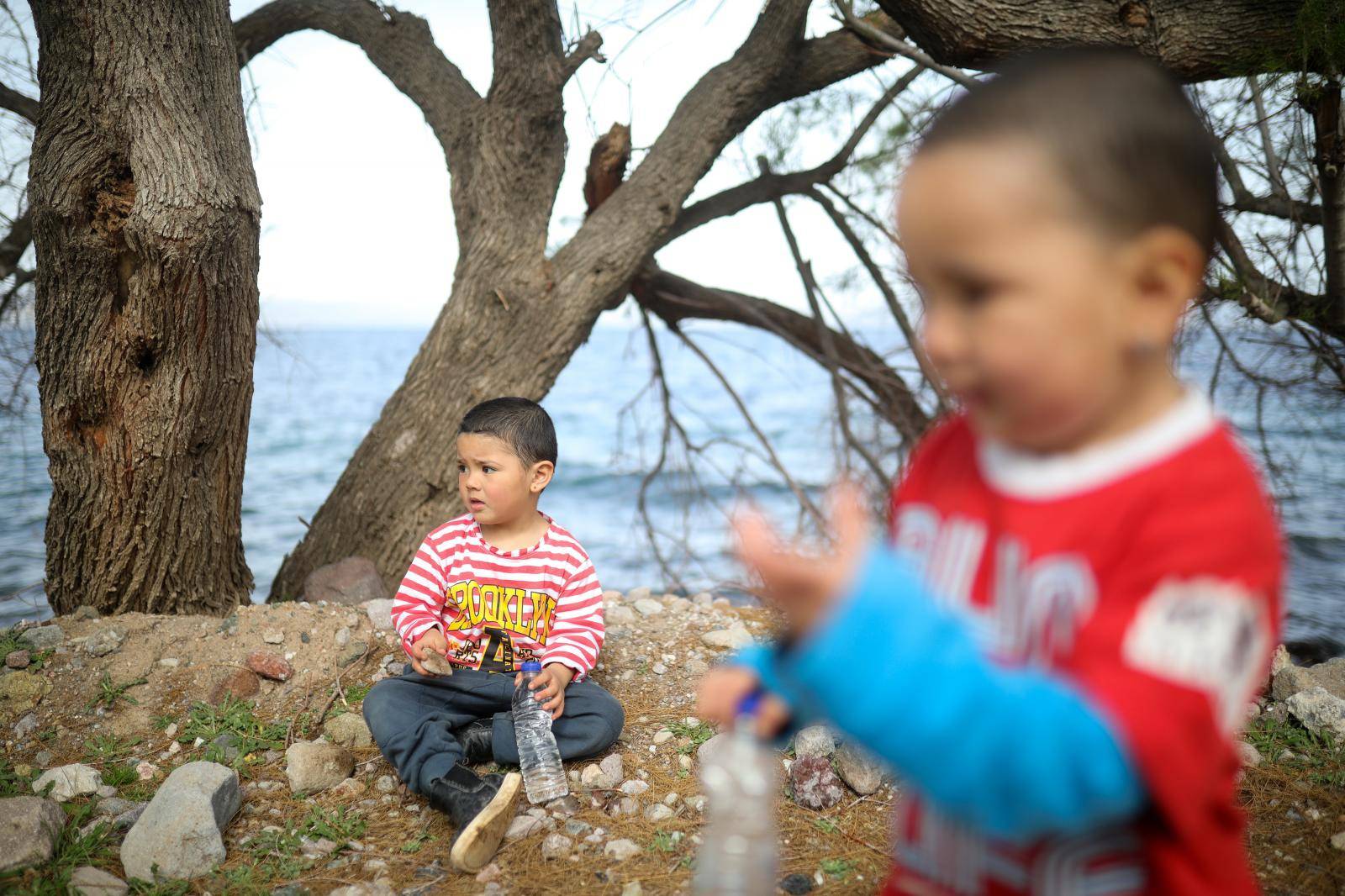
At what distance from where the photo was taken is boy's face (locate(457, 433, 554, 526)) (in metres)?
3.00

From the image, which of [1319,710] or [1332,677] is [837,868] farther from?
[1332,677]

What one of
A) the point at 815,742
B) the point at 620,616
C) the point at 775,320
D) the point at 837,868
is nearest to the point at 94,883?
the point at 837,868

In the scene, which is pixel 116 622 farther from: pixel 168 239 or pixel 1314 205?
pixel 1314 205

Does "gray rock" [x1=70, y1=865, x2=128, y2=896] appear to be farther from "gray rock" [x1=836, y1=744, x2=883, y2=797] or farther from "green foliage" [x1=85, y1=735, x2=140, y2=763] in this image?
"gray rock" [x1=836, y1=744, x2=883, y2=797]

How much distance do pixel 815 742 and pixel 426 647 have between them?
1.25m

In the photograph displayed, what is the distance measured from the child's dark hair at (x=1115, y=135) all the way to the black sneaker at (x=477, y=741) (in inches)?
98.7

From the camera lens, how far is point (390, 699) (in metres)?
2.90

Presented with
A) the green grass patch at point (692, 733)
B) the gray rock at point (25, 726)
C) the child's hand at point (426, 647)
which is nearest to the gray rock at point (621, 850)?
the green grass patch at point (692, 733)

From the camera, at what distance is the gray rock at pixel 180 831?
2.36m

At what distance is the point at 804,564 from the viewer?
3.09ft

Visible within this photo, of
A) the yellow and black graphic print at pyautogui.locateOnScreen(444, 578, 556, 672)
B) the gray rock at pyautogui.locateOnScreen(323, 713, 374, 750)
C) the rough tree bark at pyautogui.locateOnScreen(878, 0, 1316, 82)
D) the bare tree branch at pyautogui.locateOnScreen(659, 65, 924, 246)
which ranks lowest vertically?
the gray rock at pyautogui.locateOnScreen(323, 713, 374, 750)

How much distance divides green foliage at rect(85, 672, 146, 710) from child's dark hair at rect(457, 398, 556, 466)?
1.48 meters

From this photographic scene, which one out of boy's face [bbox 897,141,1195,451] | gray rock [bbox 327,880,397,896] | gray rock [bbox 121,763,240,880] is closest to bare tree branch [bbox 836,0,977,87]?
boy's face [bbox 897,141,1195,451]

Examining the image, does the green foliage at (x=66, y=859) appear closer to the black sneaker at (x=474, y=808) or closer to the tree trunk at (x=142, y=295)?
the black sneaker at (x=474, y=808)
